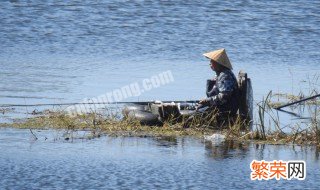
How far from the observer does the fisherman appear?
16.4 m

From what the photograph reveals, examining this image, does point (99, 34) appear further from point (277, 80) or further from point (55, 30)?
point (277, 80)

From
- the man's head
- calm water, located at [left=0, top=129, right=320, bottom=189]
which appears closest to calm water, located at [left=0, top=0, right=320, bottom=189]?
calm water, located at [left=0, top=129, right=320, bottom=189]

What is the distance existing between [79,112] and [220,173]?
4.25 metres

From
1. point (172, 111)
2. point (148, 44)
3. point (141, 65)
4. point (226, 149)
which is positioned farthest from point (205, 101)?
point (148, 44)

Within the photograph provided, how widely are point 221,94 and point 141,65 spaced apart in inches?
302

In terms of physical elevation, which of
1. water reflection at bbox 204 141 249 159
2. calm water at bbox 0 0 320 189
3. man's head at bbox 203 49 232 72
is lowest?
water reflection at bbox 204 141 249 159

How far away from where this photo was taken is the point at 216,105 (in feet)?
53.9

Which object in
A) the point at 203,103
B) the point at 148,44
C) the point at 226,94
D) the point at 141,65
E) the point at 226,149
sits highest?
the point at 226,94

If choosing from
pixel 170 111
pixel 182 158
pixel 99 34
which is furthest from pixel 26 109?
pixel 99 34

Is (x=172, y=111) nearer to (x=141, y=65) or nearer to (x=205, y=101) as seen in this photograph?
(x=205, y=101)

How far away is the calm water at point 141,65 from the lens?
13781 mm

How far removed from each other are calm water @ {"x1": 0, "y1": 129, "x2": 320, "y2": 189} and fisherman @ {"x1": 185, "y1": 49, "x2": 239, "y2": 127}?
824mm

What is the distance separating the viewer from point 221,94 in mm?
16391

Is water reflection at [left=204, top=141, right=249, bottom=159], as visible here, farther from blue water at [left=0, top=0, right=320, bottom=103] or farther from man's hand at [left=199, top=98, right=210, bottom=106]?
blue water at [left=0, top=0, right=320, bottom=103]
